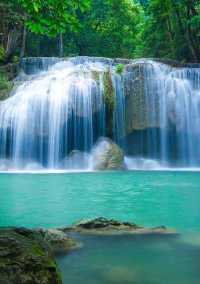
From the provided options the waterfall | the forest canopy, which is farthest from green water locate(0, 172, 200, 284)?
the forest canopy

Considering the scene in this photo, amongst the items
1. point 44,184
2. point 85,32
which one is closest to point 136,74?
point 44,184

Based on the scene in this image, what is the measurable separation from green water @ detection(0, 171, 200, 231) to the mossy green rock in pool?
367 centimetres

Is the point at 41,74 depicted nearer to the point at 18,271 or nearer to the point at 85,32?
the point at 85,32

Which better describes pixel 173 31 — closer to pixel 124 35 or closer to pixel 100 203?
pixel 124 35

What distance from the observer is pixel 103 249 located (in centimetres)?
520

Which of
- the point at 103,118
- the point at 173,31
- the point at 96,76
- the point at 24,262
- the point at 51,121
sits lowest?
the point at 24,262

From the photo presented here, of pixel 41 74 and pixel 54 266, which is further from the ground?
pixel 41 74

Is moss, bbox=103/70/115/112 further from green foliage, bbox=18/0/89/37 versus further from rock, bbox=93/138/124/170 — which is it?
green foliage, bbox=18/0/89/37

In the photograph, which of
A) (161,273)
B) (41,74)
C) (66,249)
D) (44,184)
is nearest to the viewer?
(161,273)

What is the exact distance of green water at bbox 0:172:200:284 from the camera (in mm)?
4422

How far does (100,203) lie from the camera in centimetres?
991

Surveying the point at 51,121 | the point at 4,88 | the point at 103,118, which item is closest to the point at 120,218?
the point at 51,121

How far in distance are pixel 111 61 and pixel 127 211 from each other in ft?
62.0

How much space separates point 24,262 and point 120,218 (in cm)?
488
